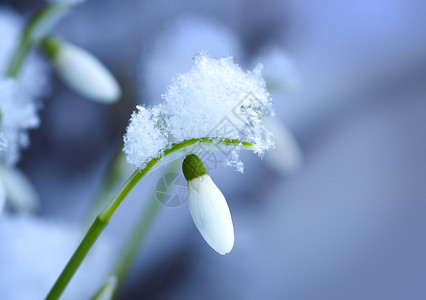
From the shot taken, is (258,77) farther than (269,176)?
No

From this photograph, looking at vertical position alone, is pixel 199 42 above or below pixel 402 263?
above

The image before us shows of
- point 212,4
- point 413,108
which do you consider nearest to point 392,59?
point 413,108

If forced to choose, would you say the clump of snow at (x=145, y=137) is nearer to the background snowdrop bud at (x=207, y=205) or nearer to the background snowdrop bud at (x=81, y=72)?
the background snowdrop bud at (x=207, y=205)

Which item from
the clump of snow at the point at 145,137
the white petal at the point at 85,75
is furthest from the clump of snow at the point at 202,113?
the white petal at the point at 85,75

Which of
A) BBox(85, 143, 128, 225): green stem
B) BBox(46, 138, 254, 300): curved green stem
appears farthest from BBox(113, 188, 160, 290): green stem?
BBox(46, 138, 254, 300): curved green stem

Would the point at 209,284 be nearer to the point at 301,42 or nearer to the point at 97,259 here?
the point at 97,259

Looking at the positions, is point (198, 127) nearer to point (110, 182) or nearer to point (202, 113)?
point (202, 113)
